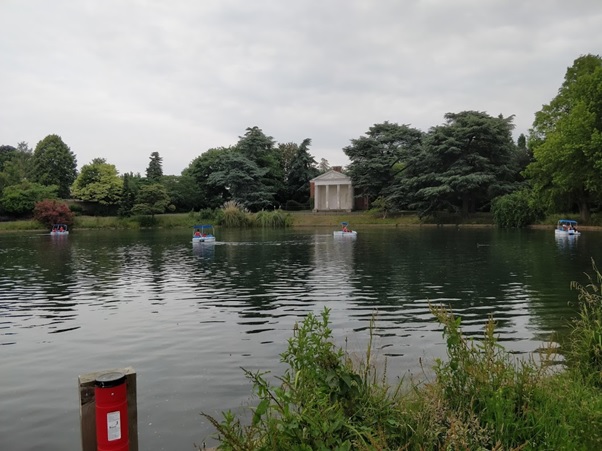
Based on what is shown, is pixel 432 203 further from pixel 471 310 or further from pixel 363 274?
pixel 471 310

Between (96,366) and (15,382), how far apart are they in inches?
51.6

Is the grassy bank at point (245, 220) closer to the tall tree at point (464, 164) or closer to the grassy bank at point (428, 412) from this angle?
the tall tree at point (464, 164)

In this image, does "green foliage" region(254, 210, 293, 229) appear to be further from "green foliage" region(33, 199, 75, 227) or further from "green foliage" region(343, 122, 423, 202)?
"green foliage" region(33, 199, 75, 227)

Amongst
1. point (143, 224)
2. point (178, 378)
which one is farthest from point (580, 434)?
point (143, 224)

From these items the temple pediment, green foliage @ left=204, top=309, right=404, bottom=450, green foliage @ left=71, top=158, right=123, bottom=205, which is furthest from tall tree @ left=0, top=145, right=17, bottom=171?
green foliage @ left=204, top=309, right=404, bottom=450

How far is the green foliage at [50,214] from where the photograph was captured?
62281 mm

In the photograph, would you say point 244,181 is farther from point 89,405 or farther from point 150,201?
point 89,405

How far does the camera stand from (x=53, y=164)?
85312mm

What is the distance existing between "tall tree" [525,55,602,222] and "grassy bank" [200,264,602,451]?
133 ft

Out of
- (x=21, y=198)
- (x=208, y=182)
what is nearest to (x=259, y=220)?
(x=208, y=182)

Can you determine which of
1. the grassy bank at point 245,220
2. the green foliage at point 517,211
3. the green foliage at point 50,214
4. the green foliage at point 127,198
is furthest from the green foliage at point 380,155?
the green foliage at point 50,214

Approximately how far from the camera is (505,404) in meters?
4.39

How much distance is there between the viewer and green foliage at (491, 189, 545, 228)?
173 ft

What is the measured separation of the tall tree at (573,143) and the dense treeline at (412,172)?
4.2 inches
